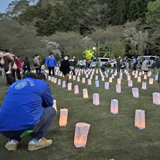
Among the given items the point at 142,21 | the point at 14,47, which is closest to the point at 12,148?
the point at 14,47

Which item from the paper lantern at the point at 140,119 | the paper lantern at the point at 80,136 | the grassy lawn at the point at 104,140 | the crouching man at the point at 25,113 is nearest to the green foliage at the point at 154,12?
the grassy lawn at the point at 104,140

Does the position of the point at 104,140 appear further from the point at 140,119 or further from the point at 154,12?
the point at 154,12

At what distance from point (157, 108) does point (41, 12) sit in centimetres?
Result: 4106

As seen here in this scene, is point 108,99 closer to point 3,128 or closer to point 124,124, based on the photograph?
point 124,124

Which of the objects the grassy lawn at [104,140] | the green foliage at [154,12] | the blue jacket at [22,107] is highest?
the green foliage at [154,12]

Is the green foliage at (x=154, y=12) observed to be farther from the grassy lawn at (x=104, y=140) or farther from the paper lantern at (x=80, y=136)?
the paper lantern at (x=80, y=136)

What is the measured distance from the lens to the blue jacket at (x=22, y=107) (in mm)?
2645

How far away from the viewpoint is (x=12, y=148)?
2.95m

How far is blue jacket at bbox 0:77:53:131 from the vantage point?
2645 millimetres

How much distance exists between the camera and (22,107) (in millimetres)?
2656

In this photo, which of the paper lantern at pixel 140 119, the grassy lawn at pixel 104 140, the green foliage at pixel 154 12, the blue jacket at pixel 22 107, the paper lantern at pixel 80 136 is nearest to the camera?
the blue jacket at pixel 22 107

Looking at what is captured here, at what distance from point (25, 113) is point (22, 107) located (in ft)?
0.29

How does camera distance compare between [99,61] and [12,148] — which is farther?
[99,61]

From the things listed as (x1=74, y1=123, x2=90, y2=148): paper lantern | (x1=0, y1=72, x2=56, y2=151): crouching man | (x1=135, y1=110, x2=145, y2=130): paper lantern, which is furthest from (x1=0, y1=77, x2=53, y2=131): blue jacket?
(x1=135, y1=110, x2=145, y2=130): paper lantern
